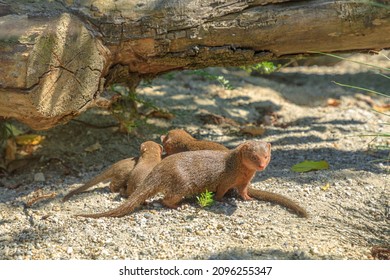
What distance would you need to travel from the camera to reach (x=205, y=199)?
4.11 metres

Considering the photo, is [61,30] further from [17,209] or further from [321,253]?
[321,253]

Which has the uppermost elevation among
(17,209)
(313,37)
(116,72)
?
(313,37)

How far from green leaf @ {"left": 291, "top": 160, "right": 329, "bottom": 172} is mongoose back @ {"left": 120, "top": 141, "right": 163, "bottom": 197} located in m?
1.16

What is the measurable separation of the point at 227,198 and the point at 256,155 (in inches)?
18.1

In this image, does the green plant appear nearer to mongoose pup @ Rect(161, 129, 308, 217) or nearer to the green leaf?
mongoose pup @ Rect(161, 129, 308, 217)

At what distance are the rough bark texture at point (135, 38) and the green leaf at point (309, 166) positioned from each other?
0.95 metres

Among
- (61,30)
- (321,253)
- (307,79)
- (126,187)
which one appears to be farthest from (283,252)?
(307,79)

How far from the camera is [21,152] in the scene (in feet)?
17.7

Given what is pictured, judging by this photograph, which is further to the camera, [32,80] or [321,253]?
[32,80]

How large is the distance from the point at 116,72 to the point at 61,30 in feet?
2.13

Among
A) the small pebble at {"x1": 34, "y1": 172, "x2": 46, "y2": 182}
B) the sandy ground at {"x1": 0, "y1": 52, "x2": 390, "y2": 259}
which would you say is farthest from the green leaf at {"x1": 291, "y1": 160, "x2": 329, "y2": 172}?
the small pebble at {"x1": 34, "y1": 172, "x2": 46, "y2": 182}

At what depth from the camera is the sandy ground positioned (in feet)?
12.0
